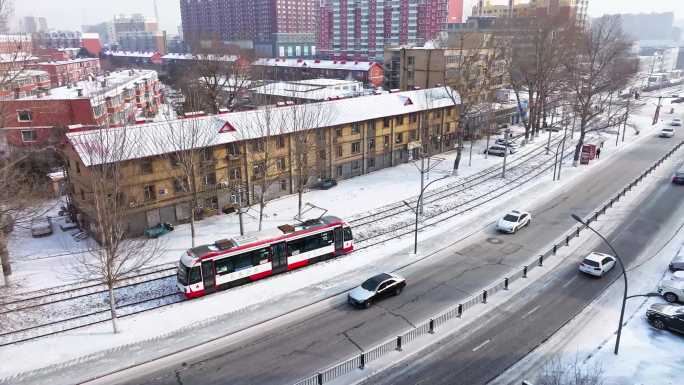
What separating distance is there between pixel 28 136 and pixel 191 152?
35087 millimetres

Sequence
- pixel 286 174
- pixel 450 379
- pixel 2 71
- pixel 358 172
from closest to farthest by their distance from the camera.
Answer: pixel 450 379 → pixel 2 71 → pixel 286 174 → pixel 358 172

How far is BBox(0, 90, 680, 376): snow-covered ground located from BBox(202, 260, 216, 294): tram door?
0.67 meters

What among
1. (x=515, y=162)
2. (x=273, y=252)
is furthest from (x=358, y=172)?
(x=273, y=252)

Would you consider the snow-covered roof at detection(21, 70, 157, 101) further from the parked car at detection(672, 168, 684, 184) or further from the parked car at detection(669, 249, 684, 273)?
the parked car at detection(672, 168, 684, 184)

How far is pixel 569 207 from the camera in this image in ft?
141

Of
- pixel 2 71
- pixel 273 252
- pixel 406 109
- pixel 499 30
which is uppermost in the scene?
pixel 499 30

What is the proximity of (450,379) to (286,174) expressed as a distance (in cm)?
2963

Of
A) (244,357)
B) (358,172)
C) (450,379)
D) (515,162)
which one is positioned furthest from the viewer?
(515,162)

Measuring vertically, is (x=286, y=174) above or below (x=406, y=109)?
below

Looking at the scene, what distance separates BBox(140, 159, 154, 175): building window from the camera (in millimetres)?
36719

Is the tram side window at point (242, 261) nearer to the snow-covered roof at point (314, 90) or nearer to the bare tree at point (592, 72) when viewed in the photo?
the bare tree at point (592, 72)

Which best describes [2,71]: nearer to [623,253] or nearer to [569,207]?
[623,253]

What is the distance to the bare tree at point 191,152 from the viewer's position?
3394cm

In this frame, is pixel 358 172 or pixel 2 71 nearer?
pixel 2 71
